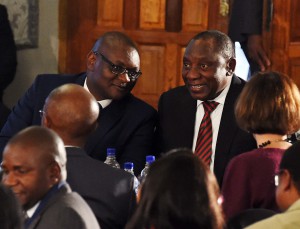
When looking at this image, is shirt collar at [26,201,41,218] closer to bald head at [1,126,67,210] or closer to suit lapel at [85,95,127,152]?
bald head at [1,126,67,210]

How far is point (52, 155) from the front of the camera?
3.03m

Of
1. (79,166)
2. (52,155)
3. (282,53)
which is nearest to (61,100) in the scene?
(79,166)

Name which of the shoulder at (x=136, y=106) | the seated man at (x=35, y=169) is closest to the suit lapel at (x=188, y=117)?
the shoulder at (x=136, y=106)

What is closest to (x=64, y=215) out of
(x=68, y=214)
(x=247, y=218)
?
(x=68, y=214)

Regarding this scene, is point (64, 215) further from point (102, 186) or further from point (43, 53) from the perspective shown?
point (43, 53)

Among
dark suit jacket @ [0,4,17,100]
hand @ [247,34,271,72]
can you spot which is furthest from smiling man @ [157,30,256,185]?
dark suit jacket @ [0,4,17,100]

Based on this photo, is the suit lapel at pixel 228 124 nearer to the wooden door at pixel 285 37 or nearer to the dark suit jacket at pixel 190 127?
the dark suit jacket at pixel 190 127

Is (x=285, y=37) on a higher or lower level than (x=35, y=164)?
higher

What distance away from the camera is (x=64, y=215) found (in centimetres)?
283

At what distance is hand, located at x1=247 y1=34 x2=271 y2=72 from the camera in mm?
5570

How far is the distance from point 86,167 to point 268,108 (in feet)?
2.55

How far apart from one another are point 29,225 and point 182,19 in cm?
418

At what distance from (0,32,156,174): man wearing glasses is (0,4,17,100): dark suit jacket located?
2084mm

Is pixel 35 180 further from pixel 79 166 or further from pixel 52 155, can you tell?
pixel 79 166
